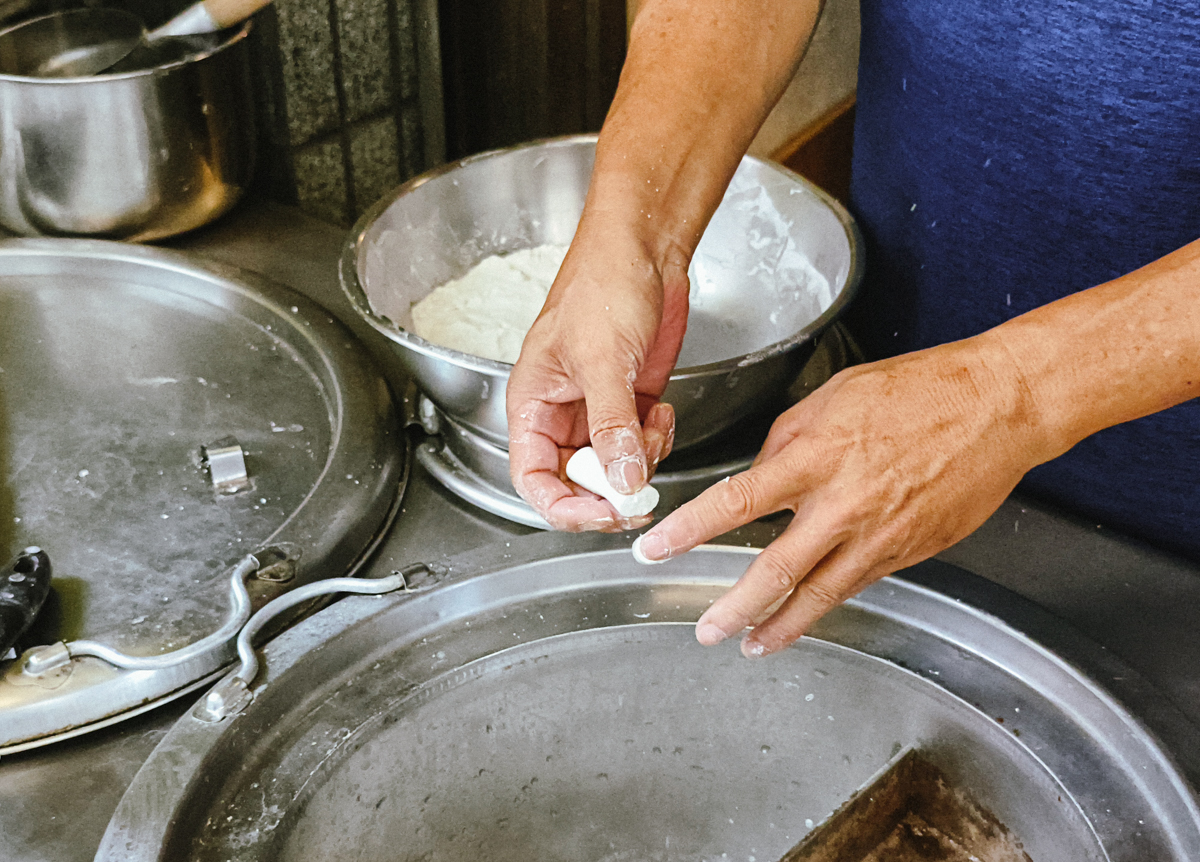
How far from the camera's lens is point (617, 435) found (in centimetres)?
81

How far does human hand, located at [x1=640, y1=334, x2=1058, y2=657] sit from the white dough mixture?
0.43 m

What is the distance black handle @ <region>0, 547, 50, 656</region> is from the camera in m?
0.87

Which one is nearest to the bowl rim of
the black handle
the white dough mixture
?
the white dough mixture

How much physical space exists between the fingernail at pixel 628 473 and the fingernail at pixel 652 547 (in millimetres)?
49

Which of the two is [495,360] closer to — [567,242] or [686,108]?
[686,108]

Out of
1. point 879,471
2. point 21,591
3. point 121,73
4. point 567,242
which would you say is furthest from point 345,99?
point 879,471

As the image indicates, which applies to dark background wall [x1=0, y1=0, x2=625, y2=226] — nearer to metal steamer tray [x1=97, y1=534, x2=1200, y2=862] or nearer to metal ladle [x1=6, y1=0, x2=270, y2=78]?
metal ladle [x1=6, y1=0, x2=270, y2=78]

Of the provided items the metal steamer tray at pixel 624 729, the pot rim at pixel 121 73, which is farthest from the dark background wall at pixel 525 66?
the metal steamer tray at pixel 624 729

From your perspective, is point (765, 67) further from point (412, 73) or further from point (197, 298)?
point (412, 73)

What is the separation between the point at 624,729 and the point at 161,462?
1.94 feet

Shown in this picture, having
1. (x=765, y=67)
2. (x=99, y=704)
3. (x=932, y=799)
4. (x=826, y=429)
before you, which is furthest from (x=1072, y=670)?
(x=99, y=704)

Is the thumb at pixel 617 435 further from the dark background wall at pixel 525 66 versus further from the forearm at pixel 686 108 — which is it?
the dark background wall at pixel 525 66

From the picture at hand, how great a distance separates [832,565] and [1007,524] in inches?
14.1

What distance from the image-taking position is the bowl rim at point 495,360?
95 cm
